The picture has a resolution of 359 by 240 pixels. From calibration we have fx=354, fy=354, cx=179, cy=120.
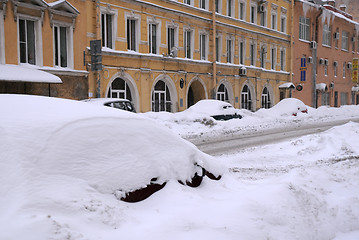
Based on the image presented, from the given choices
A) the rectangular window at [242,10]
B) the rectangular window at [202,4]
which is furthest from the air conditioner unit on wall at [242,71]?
the rectangular window at [202,4]

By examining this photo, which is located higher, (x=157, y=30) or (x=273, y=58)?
(x=157, y=30)

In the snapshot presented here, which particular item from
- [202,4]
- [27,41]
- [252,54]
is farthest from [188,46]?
[27,41]

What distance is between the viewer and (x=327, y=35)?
39.1 meters

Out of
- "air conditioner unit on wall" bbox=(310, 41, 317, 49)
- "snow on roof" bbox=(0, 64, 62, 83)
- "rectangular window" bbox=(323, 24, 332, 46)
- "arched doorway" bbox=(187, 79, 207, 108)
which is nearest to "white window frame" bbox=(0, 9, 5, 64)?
"snow on roof" bbox=(0, 64, 62, 83)

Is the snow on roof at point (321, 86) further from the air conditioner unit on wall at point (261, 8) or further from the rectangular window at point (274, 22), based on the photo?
the air conditioner unit on wall at point (261, 8)

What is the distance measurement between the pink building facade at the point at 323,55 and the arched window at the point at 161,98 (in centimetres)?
1681

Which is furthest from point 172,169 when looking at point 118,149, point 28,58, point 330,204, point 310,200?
point 28,58

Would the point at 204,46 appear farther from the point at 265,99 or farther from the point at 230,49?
the point at 265,99

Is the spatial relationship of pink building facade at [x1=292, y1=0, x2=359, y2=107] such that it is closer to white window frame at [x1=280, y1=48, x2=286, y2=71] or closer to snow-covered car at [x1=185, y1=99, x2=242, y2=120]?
white window frame at [x1=280, y1=48, x2=286, y2=71]

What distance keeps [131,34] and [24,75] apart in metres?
7.19

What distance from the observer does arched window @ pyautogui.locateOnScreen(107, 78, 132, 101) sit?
61.2 feet

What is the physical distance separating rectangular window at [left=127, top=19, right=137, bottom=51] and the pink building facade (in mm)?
19558

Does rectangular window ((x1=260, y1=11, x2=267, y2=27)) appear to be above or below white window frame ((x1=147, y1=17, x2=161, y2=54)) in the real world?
above

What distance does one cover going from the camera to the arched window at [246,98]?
27.9m
